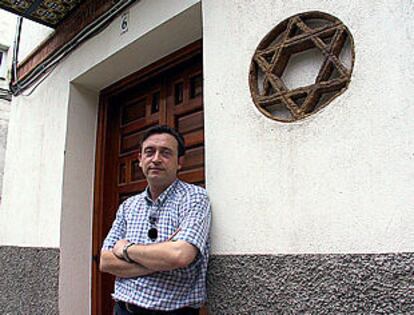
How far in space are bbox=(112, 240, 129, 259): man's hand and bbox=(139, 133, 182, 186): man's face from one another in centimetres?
33

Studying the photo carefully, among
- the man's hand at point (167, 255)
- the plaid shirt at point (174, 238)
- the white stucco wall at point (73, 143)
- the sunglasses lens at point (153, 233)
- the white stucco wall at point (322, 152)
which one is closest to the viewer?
the white stucco wall at point (322, 152)

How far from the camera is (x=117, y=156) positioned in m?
3.40

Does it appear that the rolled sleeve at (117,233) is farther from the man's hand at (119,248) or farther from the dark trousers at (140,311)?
the dark trousers at (140,311)

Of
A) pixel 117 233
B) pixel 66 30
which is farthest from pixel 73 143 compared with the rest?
pixel 117 233

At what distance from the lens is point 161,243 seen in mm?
1661

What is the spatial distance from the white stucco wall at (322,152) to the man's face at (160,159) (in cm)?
19

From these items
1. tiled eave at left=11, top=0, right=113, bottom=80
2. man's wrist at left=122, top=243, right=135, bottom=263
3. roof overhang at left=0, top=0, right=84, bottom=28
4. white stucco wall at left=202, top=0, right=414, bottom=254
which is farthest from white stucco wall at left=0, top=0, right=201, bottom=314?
man's wrist at left=122, top=243, right=135, bottom=263

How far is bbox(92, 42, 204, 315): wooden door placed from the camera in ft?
8.71

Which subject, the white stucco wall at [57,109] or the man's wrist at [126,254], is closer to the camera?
the man's wrist at [126,254]

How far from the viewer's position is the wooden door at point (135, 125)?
8.71ft

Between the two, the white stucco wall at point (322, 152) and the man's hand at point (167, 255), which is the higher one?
the white stucco wall at point (322, 152)

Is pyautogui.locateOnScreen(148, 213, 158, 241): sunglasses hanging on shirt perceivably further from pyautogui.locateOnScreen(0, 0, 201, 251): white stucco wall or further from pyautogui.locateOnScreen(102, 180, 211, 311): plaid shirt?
pyautogui.locateOnScreen(0, 0, 201, 251): white stucco wall

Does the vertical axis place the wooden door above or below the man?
above

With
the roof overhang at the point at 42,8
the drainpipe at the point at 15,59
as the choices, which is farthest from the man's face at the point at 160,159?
the drainpipe at the point at 15,59
